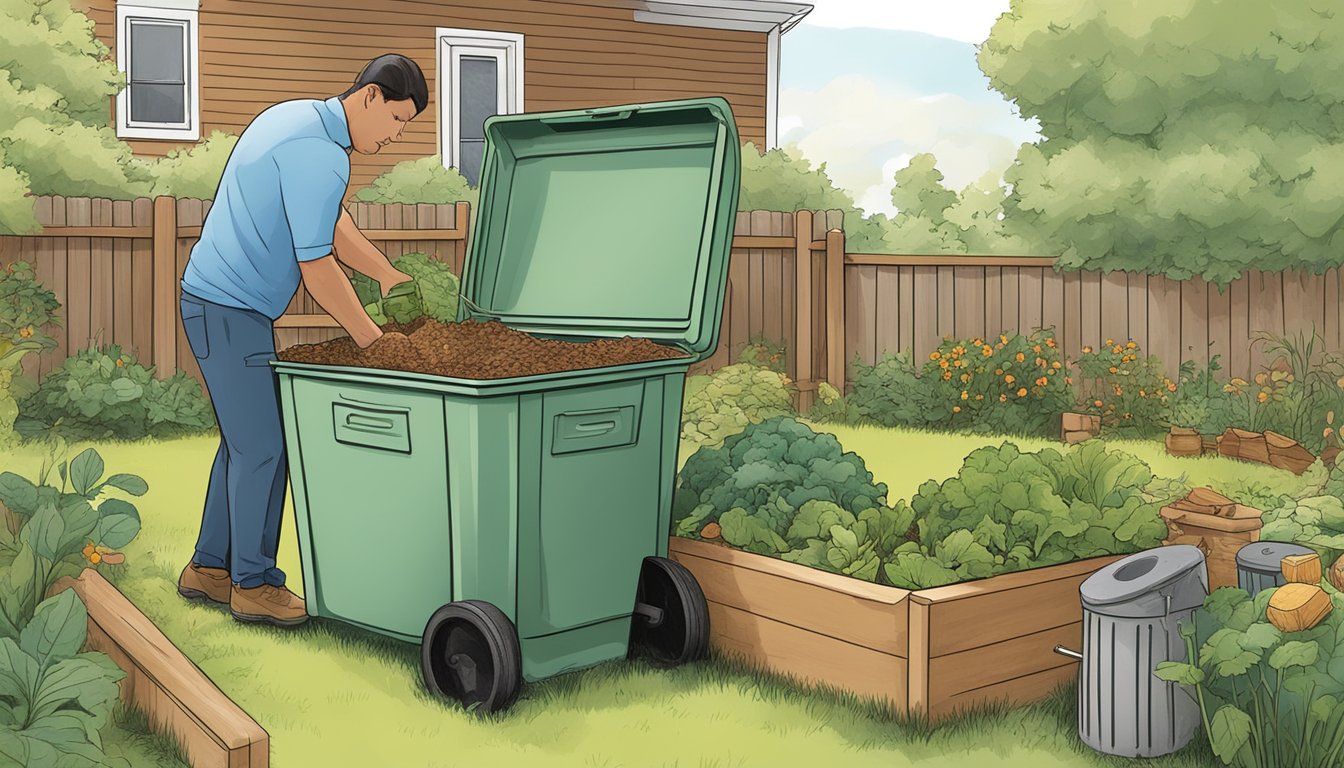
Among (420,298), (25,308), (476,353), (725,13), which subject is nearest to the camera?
(476,353)

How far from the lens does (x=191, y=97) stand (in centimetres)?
1160

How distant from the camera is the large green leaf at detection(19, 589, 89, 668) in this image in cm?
298

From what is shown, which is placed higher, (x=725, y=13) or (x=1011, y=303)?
(x=725, y=13)

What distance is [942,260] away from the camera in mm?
10047

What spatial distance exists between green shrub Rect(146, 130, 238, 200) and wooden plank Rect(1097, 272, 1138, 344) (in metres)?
6.77

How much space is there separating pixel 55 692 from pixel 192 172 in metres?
8.37

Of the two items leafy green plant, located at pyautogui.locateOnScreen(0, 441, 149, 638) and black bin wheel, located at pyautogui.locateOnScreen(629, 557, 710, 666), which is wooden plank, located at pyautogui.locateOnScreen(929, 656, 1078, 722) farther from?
leafy green plant, located at pyautogui.locateOnScreen(0, 441, 149, 638)

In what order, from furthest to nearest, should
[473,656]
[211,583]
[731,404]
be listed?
[731,404] < [211,583] < [473,656]

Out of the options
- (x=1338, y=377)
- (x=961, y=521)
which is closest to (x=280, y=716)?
(x=961, y=521)

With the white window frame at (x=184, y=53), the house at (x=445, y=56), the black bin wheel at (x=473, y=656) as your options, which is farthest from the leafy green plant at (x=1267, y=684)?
the white window frame at (x=184, y=53)

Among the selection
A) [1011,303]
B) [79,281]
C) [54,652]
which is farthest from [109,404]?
[1011,303]

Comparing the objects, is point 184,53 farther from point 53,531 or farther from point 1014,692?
point 1014,692

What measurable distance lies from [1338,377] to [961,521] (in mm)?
6229

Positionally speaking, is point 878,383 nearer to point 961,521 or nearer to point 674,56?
point 674,56
